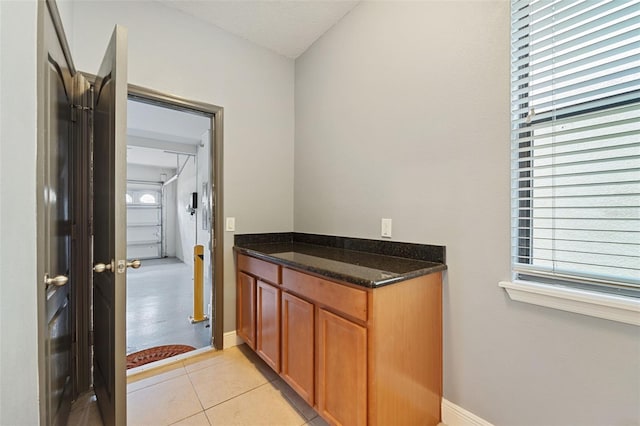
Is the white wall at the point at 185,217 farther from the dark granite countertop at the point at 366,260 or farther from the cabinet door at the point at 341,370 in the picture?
the cabinet door at the point at 341,370

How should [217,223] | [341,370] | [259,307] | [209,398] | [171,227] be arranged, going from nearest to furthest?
[341,370] → [209,398] → [259,307] → [217,223] → [171,227]

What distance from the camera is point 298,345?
1629 millimetres

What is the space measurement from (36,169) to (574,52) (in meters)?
2.13

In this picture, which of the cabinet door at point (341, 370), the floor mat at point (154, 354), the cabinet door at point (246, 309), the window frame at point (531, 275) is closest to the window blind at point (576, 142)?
the window frame at point (531, 275)

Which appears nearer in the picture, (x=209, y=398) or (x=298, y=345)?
(x=298, y=345)

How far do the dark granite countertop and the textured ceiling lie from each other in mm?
1834

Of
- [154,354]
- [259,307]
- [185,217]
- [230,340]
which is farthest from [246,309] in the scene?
[185,217]

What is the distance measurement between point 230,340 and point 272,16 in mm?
2796

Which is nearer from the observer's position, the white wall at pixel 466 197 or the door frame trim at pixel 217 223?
the white wall at pixel 466 197

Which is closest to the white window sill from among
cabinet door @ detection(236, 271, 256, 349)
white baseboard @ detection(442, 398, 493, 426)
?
white baseboard @ detection(442, 398, 493, 426)

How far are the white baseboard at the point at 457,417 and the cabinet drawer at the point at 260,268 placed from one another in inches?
48.5

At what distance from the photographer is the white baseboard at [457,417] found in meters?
1.41

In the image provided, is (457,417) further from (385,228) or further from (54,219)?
(54,219)

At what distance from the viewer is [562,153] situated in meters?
1.16
